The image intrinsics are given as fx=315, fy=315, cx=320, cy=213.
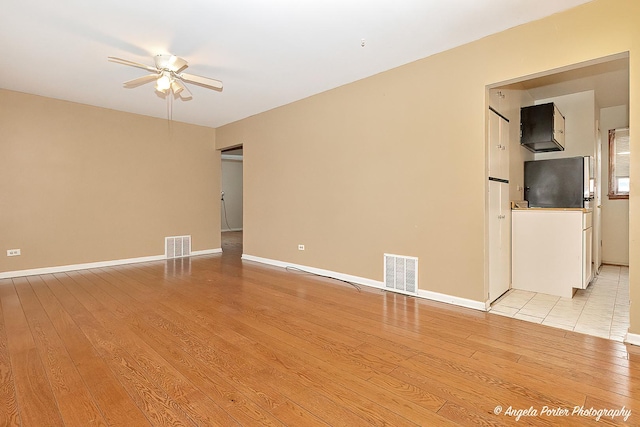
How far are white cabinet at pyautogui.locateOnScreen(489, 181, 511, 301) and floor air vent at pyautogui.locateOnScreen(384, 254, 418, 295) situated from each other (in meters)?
0.77

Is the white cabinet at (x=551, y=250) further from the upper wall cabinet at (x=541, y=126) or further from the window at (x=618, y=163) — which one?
the window at (x=618, y=163)

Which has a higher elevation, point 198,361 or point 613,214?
point 613,214

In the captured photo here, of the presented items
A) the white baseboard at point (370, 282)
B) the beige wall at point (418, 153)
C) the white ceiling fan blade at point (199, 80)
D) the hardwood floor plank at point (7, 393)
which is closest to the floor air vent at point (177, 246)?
the white baseboard at point (370, 282)

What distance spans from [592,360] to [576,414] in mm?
747

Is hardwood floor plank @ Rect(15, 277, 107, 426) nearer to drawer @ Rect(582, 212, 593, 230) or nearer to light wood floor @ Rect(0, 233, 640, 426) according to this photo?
light wood floor @ Rect(0, 233, 640, 426)

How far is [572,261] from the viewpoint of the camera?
3.38 meters

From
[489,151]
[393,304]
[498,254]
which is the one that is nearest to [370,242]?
[393,304]

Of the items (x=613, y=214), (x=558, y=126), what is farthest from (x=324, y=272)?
(x=613, y=214)

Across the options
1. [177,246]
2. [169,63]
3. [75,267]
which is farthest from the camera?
[177,246]

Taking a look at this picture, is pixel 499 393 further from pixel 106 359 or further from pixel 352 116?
pixel 352 116

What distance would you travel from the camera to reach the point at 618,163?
17.1ft

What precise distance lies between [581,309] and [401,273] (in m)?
1.73

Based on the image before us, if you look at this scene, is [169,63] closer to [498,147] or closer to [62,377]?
[62,377]

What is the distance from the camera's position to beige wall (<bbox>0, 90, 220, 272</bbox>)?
4.57 meters
